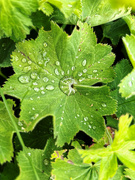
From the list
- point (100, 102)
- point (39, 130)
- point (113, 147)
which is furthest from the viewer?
point (39, 130)

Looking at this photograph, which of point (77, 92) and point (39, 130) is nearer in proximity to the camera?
point (77, 92)

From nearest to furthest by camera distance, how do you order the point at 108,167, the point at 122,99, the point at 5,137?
the point at 108,167 → the point at 5,137 → the point at 122,99

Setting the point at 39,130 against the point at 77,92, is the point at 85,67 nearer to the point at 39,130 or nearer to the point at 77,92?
the point at 77,92

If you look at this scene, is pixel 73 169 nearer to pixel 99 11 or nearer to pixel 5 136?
pixel 5 136

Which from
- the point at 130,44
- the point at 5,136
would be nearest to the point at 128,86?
the point at 130,44

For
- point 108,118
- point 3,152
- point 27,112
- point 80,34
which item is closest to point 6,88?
point 27,112

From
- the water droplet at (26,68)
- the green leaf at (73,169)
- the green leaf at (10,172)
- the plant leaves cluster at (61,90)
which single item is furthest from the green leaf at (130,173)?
the water droplet at (26,68)

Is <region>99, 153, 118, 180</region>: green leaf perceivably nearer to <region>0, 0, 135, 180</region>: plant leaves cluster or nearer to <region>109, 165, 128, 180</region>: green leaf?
<region>0, 0, 135, 180</region>: plant leaves cluster
